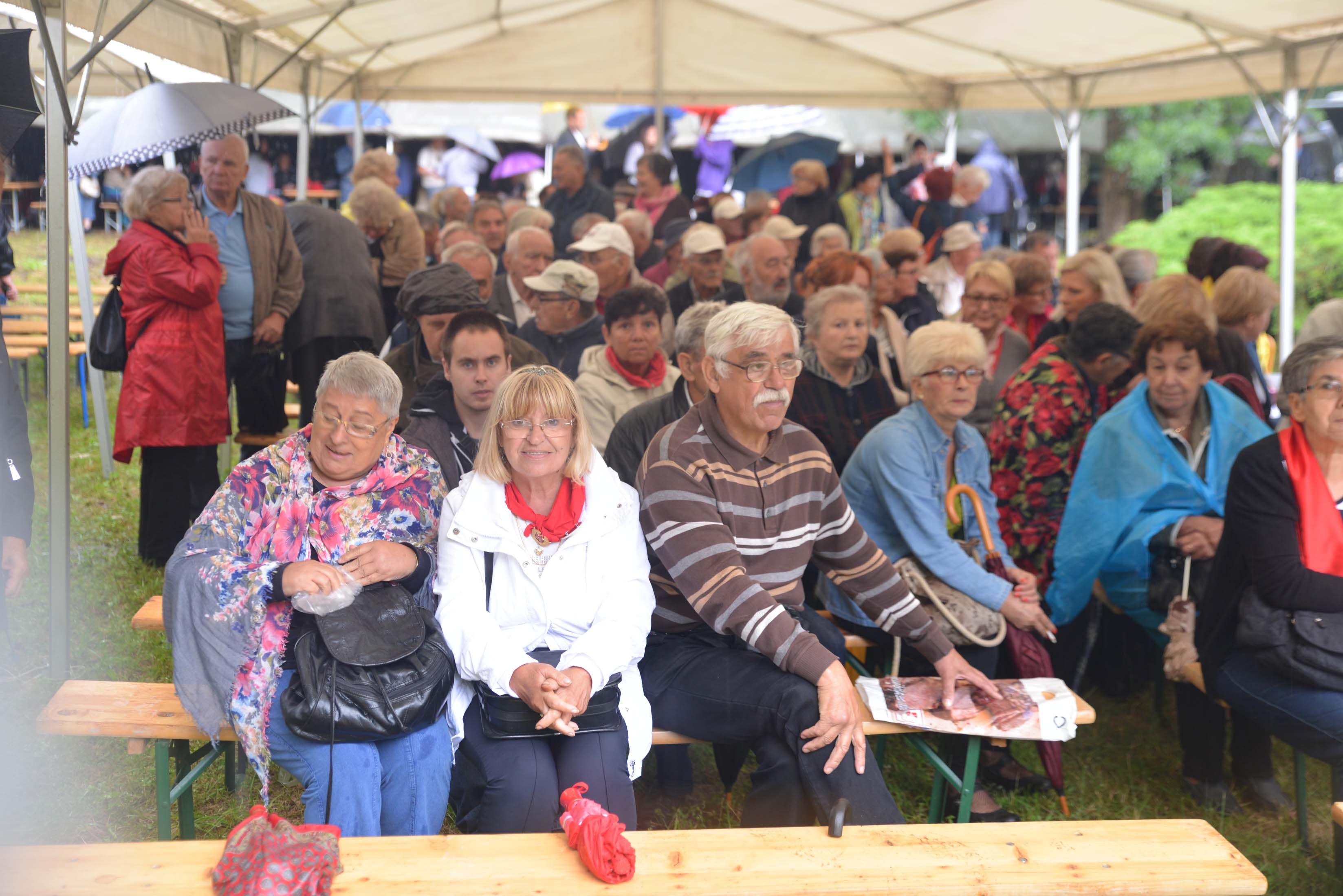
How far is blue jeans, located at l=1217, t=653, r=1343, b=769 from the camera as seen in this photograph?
2.85 meters

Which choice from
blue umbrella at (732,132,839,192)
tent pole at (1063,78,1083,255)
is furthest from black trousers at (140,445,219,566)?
tent pole at (1063,78,1083,255)

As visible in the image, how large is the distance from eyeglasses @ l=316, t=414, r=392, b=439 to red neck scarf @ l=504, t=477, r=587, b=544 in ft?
1.10

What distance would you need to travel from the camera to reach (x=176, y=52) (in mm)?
5281

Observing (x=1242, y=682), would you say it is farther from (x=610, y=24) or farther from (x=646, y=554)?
(x=610, y=24)

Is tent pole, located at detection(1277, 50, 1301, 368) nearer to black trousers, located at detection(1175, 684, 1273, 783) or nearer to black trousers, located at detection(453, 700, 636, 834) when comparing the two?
black trousers, located at detection(1175, 684, 1273, 783)

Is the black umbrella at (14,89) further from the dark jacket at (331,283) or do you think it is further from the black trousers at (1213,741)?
the black trousers at (1213,741)

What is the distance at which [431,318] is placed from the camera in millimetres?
3775

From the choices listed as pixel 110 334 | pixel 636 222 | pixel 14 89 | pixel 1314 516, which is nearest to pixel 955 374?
pixel 1314 516

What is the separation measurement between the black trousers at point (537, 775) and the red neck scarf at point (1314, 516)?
1825 millimetres

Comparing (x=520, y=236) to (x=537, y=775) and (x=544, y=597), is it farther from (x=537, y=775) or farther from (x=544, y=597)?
(x=537, y=775)

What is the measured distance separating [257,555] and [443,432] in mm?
744

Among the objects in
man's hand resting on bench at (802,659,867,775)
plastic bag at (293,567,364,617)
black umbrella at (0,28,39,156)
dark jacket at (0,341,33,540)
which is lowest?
man's hand resting on bench at (802,659,867,775)

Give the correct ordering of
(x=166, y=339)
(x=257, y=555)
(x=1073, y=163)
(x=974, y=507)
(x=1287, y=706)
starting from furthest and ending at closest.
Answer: (x=1073, y=163) < (x=166, y=339) < (x=974, y=507) < (x=1287, y=706) < (x=257, y=555)

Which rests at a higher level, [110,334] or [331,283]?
[331,283]
